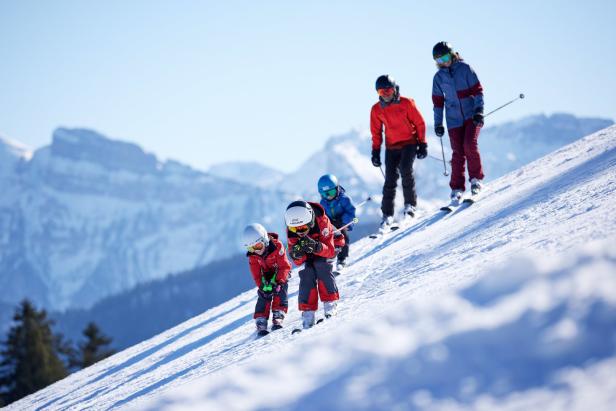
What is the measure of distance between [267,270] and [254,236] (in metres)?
0.46

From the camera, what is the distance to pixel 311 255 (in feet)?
24.7

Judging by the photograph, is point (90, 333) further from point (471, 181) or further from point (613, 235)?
point (613, 235)

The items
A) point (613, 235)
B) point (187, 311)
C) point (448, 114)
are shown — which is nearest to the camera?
point (613, 235)

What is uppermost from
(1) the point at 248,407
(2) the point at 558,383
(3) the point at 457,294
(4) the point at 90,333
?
(4) the point at 90,333

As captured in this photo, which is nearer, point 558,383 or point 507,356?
point 558,383

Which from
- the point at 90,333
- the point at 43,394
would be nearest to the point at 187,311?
the point at 90,333

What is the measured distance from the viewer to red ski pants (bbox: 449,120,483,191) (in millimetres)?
10266

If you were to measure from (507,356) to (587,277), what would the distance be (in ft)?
2.11

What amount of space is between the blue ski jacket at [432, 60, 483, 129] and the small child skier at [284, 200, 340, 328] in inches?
147

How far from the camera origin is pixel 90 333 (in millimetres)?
41844

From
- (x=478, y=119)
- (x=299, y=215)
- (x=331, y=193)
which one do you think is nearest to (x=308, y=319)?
(x=299, y=215)

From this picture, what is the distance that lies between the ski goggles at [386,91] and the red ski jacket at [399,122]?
7.6 inches

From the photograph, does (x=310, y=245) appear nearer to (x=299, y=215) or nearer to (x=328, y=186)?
(x=299, y=215)

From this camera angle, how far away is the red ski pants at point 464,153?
33.7 ft
